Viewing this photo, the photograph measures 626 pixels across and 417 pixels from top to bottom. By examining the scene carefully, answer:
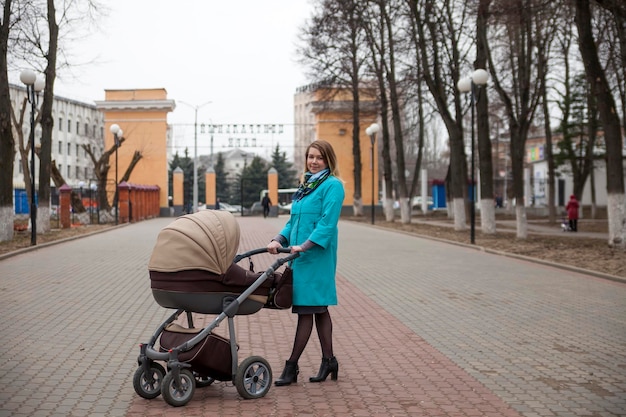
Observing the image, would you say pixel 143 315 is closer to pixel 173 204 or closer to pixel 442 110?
pixel 442 110

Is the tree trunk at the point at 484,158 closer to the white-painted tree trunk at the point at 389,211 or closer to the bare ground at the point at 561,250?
the bare ground at the point at 561,250

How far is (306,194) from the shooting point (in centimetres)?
571

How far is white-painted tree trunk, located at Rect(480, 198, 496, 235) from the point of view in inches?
958

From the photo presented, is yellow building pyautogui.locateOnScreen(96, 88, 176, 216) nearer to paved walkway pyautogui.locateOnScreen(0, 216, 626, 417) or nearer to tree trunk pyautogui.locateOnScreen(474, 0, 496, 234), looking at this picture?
tree trunk pyautogui.locateOnScreen(474, 0, 496, 234)

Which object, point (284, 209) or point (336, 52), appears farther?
point (284, 209)

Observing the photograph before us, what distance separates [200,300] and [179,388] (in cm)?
56

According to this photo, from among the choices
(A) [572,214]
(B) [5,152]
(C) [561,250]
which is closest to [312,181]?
(C) [561,250]

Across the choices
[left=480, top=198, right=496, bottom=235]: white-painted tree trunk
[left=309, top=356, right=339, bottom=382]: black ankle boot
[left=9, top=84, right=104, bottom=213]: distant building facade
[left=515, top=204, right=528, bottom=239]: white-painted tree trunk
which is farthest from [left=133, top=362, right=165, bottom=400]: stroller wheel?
[left=9, top=84, right=104, bottom=213]: distant building facade

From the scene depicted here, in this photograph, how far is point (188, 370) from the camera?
5.21m

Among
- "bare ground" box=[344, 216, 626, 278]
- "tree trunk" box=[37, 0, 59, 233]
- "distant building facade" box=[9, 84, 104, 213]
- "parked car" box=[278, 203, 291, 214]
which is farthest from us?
"distant building facade" box=[9, 84, 104, 213]

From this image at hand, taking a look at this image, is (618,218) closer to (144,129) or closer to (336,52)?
(336,52)

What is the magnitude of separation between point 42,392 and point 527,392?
10.8 feet

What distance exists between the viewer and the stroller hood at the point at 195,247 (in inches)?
198

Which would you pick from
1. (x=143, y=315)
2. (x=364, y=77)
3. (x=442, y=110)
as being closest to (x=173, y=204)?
(x=364, y=77)
